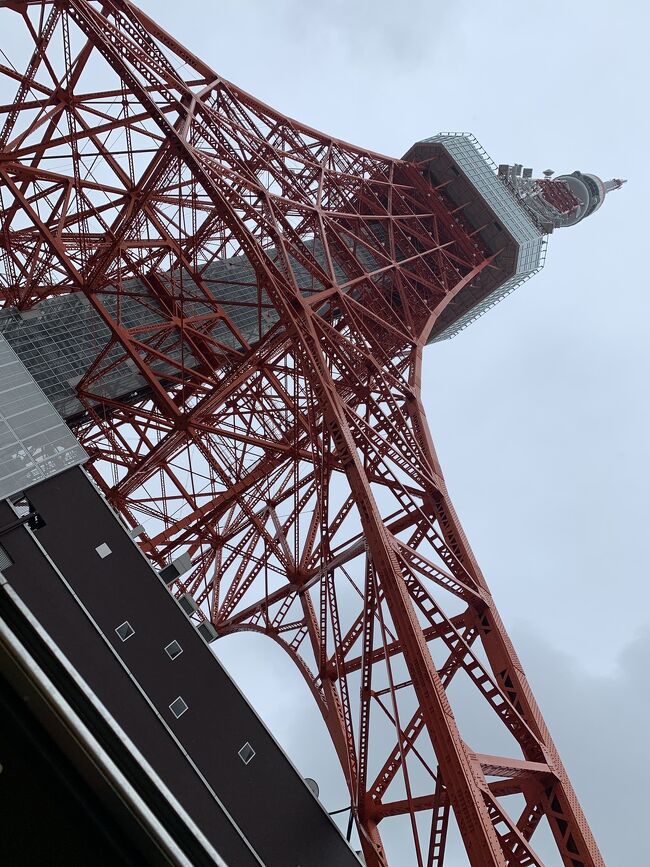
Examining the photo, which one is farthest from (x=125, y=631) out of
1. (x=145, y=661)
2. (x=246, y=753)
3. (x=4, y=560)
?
(x=246, y=753)

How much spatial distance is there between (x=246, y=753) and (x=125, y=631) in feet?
11.2

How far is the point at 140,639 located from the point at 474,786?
7.63 meters

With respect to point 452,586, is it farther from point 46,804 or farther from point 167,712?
point 46,804

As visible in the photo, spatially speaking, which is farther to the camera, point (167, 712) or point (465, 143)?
point (465, 143)

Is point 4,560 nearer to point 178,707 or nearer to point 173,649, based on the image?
point 173,649

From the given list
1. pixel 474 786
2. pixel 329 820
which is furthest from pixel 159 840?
pixel 329 820

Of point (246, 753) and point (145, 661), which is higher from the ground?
point (145, 661)

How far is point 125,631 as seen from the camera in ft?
50.2

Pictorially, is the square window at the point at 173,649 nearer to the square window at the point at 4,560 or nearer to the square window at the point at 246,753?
the square window at the point at 246,753

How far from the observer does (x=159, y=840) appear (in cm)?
393

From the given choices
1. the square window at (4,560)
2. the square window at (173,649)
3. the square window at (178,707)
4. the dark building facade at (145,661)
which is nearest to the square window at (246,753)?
the dark building facade at (145,661)

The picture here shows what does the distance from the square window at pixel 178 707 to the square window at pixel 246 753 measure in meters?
1.36

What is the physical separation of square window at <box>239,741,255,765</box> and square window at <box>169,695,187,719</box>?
4.47ft

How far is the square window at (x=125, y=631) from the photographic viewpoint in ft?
50.1
